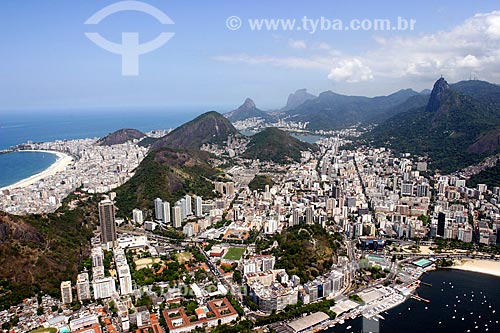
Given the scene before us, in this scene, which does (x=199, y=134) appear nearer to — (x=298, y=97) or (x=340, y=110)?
(x=340, y=110)

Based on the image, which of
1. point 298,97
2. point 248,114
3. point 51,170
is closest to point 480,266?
point 51,170

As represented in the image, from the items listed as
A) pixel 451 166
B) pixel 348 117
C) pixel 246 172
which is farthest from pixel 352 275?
pixel 348 117

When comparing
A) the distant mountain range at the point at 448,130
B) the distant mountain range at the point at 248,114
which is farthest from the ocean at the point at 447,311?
the distant mountain range at the point at 248,114

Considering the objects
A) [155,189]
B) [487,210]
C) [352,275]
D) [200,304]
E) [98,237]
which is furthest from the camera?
[155,189]

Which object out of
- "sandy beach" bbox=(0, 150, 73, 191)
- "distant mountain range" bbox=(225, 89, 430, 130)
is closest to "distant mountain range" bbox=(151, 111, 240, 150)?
"sandy beach" bbox=(0, 150, 73, 191)

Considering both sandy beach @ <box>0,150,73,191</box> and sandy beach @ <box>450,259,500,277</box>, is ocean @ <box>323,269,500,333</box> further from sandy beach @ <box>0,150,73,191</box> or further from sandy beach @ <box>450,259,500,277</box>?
sandy beach @ <box>0,150,73,191</box>

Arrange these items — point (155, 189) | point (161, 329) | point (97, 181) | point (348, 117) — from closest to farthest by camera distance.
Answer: point (161, 329) < point (155, 189) < point (97, 181) < point (348, 117)

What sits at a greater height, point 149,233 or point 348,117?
point 348,117

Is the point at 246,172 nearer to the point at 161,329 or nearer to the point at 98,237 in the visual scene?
the point at 98,237
